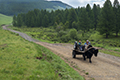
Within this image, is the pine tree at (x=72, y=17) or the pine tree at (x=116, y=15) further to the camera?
the pine tree at (x=72, y=17)

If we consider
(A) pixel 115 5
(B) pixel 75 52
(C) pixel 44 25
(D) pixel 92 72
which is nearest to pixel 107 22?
(A) pixel 115 5

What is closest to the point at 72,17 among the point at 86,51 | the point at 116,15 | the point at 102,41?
the point at 116,15

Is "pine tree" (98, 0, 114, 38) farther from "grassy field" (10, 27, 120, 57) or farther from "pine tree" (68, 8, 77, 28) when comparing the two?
"pine tree" (68, 8, 77, 28)

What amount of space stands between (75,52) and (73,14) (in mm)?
63210

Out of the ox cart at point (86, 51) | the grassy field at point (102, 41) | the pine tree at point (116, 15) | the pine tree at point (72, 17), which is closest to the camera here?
the ox cart at point (86, 51)

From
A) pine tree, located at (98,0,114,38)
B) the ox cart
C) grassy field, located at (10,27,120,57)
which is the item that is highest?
pine tree, located at (98,0,114,38)

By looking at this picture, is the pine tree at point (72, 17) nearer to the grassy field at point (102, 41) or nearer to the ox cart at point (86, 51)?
the grassy field at point (102, 41)

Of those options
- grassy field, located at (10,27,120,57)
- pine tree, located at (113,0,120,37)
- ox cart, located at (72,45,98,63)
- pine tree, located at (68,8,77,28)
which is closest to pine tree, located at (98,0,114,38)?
pine tree, located at (113,0,120,37)

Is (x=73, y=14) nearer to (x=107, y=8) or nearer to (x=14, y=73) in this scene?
(x=107, y=8)

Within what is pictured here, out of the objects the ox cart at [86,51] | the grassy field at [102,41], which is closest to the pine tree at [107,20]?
the grassy field at [102,41]

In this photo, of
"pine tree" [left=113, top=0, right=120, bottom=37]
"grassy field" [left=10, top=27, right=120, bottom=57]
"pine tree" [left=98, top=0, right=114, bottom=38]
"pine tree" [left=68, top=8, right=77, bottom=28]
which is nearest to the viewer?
"grassy field" [left=10, top=27, right=120, bottom=57]

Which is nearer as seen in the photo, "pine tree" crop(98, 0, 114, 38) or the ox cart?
the ox cart

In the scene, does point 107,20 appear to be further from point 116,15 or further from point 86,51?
point 86,51

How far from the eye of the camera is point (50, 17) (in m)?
104
